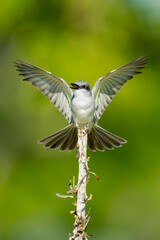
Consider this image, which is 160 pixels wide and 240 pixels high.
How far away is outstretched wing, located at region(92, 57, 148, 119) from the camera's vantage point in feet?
17.5

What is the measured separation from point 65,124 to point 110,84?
276 cm

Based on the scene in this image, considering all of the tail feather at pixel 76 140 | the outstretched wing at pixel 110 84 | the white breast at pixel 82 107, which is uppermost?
the outstretched wing at pixel 110 84

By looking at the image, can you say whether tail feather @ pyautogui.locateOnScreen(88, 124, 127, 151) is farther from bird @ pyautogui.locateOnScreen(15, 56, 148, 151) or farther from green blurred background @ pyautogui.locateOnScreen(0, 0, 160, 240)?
green blurred background @ pyautogui.locateOnScreen(0, 0, 160, 240)

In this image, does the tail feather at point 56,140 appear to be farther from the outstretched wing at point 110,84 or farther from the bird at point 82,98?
the outstretched wing at point 110,84

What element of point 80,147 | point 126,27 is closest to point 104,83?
point 80,147

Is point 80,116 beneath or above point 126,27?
beneath

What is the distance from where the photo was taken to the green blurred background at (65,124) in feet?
25.4

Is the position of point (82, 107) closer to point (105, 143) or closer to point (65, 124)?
point (105, 143)

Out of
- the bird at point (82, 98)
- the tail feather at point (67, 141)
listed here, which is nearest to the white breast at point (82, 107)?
the bird at point (82, 98)

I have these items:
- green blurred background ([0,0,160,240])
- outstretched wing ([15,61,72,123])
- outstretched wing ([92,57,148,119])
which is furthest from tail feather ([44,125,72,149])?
green blurred background ([0,0,160,240])

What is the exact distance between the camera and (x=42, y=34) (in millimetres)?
8625

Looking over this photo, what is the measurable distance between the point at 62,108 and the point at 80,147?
2.09m

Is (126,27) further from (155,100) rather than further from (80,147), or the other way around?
(80,147)

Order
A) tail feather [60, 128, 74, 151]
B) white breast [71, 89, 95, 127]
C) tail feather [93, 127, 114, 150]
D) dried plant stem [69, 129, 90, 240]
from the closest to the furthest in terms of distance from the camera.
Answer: dried plant stem [69, 129, 90, 240]
white breast [71, 89, 95, 127]
tail feather [60, 128, 74, 151]
tail feather [93, 127, 114, 150]
